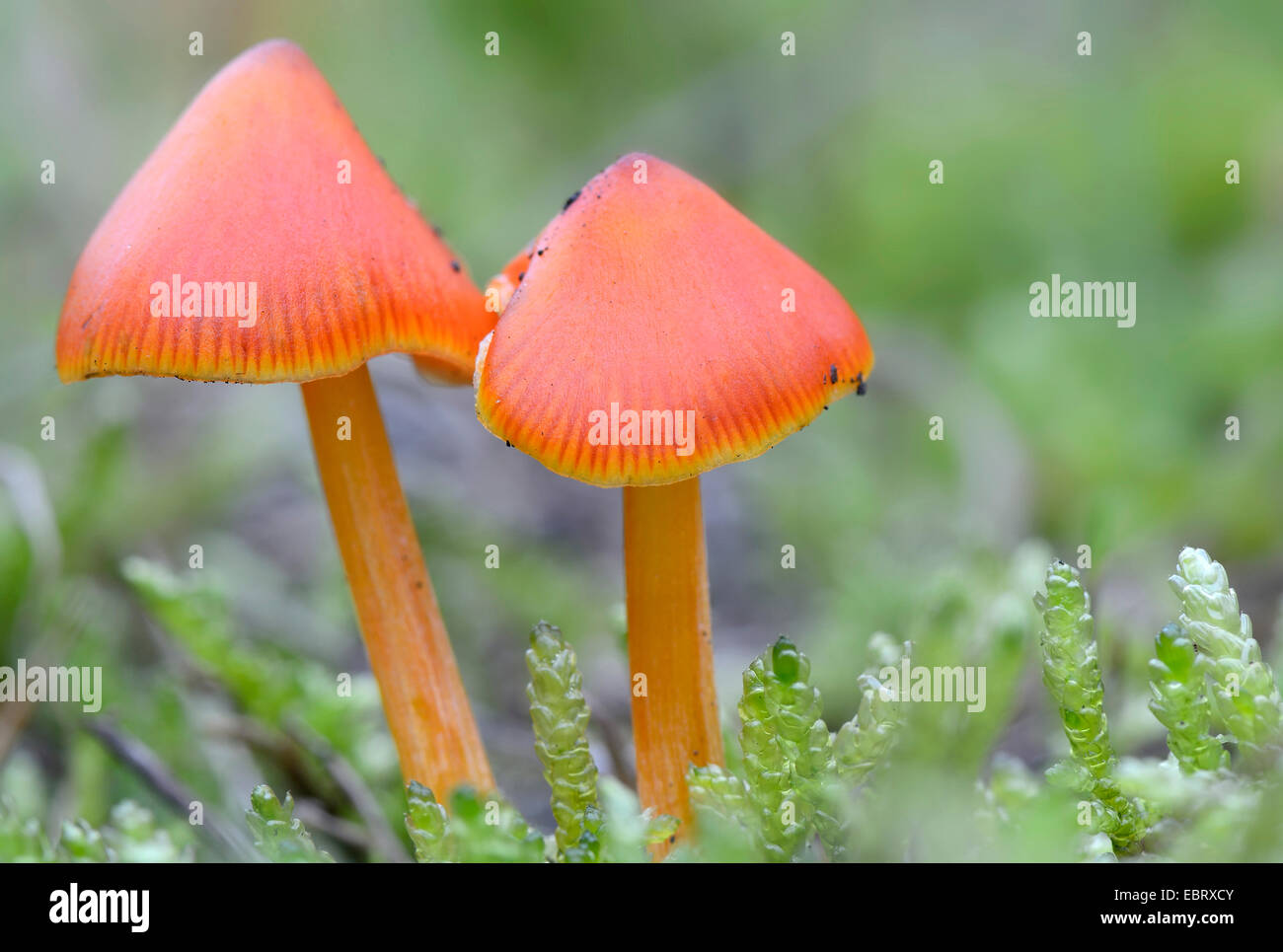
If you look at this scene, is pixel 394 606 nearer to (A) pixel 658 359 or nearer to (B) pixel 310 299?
(B) pixel 310 299

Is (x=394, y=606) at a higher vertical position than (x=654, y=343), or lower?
lower

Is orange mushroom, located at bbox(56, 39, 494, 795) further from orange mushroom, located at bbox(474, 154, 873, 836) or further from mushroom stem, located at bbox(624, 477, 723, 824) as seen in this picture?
mushroom stem, located at bbox(624, 477, 723, 824)

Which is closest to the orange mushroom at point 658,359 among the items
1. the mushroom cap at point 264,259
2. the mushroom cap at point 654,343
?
the mushroom cap at point 654,343

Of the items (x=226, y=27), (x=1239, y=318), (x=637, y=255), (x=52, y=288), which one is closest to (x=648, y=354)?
(x=637, y=255)

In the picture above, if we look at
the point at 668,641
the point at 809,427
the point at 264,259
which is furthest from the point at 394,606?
the point at 809,427

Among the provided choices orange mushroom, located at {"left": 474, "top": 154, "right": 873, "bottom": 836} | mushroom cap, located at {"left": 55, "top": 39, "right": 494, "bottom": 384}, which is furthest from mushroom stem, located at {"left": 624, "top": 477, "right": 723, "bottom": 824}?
mushroom cap, located at {"left": 55, "top": 39, "right": 494, "bottom": 384}

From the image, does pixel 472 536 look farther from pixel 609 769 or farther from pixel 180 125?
pixel 180 125
